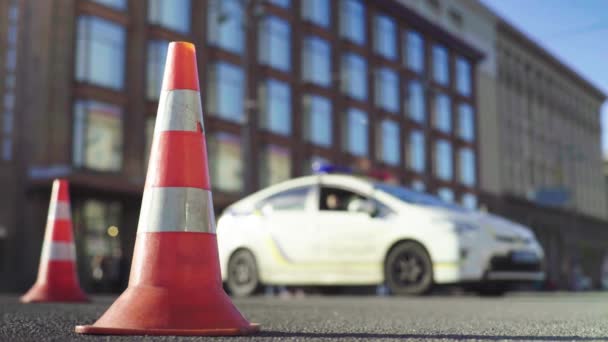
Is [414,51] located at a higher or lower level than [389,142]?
higher

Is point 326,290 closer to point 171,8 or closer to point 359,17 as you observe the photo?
point 171,8

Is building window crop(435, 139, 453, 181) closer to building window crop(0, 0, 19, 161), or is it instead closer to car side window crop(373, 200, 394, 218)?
building window crop(0, 0, 19, 161)

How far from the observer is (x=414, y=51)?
1832 inches

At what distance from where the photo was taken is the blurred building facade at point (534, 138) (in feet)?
170

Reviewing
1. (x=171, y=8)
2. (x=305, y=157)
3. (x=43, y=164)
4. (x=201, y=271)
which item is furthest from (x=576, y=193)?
(x=201, y=271)

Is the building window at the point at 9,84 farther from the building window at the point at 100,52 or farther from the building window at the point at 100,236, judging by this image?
the building window at the point at 100,236

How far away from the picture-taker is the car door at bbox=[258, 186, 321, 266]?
1077 cm

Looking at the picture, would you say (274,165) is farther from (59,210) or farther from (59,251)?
(59,251)

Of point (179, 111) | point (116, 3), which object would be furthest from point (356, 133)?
point (179, 111)

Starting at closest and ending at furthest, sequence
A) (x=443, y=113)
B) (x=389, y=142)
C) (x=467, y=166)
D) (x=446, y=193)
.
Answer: (x=389, y=142) → (x=446, y=193) → (x=443, y=113) → (x=467, y=166)

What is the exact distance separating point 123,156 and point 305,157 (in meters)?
10.3

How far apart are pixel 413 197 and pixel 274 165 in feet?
79.4

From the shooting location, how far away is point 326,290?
1373cm

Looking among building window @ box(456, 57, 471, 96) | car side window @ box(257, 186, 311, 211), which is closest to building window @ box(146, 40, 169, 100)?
car side window @ box(257, 186, 311, 211)
